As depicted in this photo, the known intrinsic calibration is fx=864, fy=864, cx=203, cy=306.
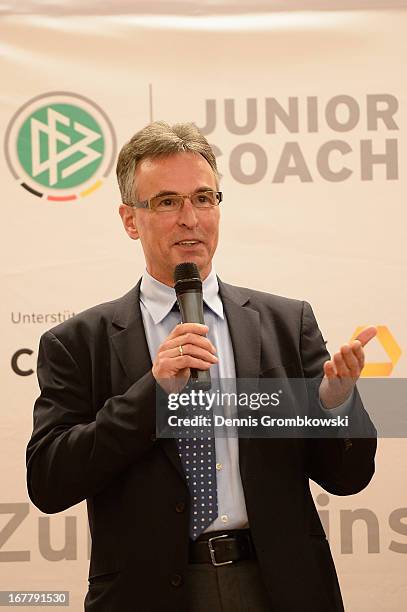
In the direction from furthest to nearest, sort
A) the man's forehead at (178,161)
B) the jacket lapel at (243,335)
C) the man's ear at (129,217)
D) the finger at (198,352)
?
the man's ear at (129,217), the man's forehead at (178,161), the jacket lapel at (243,335), the finger at (198,352)

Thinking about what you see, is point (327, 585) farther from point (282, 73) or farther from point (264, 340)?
point (282, 73)

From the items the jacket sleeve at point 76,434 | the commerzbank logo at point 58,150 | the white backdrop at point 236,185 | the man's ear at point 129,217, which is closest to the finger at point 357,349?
the jacket sleeve at point 76,434

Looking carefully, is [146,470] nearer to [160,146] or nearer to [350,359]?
[350,359]

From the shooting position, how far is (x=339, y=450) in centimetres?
191

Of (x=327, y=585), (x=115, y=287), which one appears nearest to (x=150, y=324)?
(x=327, y=585)

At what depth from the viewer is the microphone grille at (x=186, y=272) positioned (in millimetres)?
1857

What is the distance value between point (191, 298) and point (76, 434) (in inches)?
15.3

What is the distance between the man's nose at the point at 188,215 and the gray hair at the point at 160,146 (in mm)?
134

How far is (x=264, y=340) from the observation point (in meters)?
2.04

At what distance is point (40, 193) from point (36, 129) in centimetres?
22

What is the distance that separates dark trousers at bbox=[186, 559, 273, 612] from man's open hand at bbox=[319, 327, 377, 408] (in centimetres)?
41

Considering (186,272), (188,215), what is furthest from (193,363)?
(188,215)

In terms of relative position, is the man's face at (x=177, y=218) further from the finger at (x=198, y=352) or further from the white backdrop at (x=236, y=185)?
the white backdrop at (x=236, y=185)

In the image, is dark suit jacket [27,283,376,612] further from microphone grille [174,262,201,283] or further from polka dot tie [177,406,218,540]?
microphone grille [174,262,201,283]
